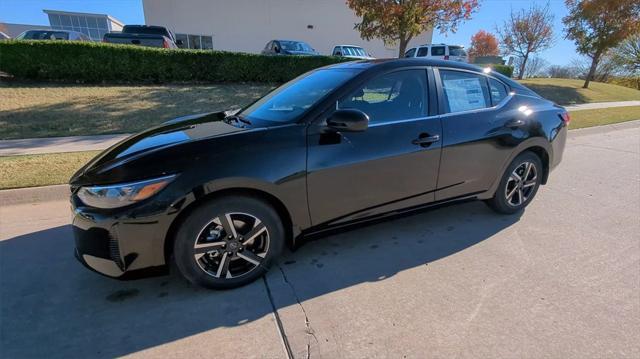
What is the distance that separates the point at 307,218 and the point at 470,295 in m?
1.33

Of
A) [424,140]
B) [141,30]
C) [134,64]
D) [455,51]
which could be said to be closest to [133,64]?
[134,64]

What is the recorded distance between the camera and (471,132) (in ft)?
11.4

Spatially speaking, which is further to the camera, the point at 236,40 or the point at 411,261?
the point at 236,40

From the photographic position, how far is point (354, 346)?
220 centimetres

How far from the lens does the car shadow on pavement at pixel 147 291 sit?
2238mm

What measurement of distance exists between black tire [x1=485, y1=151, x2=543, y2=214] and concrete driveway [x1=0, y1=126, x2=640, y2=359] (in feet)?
0.80

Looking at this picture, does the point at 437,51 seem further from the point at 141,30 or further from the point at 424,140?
the point at 424,140

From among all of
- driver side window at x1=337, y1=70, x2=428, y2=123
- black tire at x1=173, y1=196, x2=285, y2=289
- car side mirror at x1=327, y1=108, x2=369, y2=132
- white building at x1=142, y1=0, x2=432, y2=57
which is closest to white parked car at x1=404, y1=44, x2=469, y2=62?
white building at x1=142, y1=0, x2=432, y2=57

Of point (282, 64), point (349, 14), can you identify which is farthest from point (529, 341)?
point (349, 14)

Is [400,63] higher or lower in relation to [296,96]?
higher

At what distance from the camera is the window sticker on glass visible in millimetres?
3457

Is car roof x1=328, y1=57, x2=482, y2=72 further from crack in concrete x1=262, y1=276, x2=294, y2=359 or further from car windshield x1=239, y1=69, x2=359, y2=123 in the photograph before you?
crack in concrete x1=262, y1=276, x2=294, y2=359

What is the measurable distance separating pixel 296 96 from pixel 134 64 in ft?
32.8

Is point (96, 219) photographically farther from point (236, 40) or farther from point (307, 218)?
point (236, 40)
